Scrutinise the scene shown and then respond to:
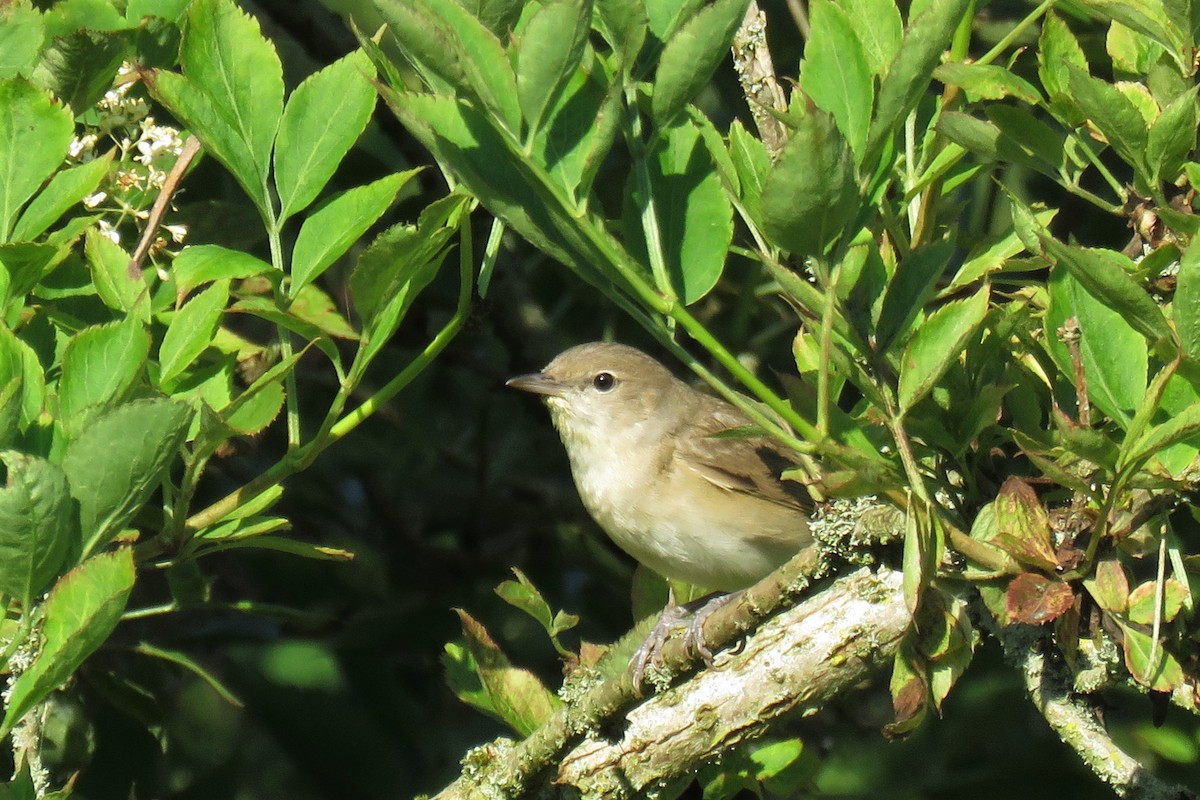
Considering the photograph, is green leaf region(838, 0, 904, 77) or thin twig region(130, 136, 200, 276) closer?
green leaf region(838, 0, 904, 77)

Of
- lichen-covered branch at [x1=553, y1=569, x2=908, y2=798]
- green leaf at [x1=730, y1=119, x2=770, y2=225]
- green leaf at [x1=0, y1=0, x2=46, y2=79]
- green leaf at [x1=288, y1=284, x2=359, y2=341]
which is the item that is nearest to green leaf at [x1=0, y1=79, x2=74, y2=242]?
green leaf at [x1=0, y1=0, x2=46, y2=79]

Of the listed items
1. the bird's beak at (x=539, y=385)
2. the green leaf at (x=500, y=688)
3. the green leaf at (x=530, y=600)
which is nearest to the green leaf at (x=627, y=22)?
the green leaf at (x=530, y=600)

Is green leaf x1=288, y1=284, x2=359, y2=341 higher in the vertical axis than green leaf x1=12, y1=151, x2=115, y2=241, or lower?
lower

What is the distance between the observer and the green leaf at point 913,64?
1496mm

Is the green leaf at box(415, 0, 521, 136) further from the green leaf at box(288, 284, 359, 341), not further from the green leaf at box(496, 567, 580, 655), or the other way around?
the green leaf at box(496, 567, 580, 655)

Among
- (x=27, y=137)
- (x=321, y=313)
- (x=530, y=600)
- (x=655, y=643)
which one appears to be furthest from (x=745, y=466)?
(x=27, y=137)

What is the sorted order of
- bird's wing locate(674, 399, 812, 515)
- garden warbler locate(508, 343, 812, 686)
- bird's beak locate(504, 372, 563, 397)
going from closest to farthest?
garden warbler locate(508, 343, 812, 686)
bird's wing locate(674, 399, 812, 515)
bird's beak locate(504, 372, 563, 397)

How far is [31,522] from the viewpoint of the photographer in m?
1.49

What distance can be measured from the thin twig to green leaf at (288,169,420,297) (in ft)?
0.82

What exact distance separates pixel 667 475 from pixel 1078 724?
6.38 ft

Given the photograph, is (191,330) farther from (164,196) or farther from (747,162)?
(747,162)

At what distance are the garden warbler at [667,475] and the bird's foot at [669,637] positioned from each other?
366 mm

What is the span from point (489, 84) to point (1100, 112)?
0.75m

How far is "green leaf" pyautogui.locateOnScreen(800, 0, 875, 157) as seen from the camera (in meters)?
1.63
